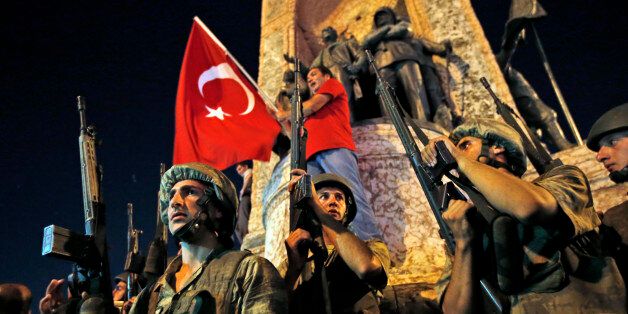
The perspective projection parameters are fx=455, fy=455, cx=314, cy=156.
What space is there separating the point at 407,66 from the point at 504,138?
4.66 metres

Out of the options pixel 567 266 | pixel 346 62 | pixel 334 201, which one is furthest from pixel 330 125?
pixel 346 62

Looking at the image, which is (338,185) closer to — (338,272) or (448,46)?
(338,272)

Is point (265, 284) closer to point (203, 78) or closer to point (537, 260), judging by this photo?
point (537, 260)

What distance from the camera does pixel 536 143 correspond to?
413 cm

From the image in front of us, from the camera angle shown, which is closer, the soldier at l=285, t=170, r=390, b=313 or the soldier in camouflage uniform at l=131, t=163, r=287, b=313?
the soldier in camouflage uniform at l=131, t=163, r=287, b=313

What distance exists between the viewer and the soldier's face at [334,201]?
2871 mm

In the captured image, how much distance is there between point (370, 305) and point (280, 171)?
296 cm

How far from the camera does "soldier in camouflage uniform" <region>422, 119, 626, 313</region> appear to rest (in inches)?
63.8

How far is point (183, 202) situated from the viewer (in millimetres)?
2256

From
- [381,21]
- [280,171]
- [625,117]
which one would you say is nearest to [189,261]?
[625,117]

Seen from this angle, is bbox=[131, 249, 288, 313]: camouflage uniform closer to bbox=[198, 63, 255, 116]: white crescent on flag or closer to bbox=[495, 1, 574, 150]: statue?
bbox=[198, 63, 255, 116]: white crescent on flag

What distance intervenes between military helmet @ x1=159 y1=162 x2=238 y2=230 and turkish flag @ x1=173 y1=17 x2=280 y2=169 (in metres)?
3.76

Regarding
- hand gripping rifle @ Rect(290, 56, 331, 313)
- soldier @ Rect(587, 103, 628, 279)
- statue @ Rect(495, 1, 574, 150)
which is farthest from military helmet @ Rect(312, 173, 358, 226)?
statue @ Rect(495, 1, 574, 150)

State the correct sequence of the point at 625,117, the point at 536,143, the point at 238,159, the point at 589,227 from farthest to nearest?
the point at 238,159
the point at 536,143
the point at 625,117
the point at 589,227
